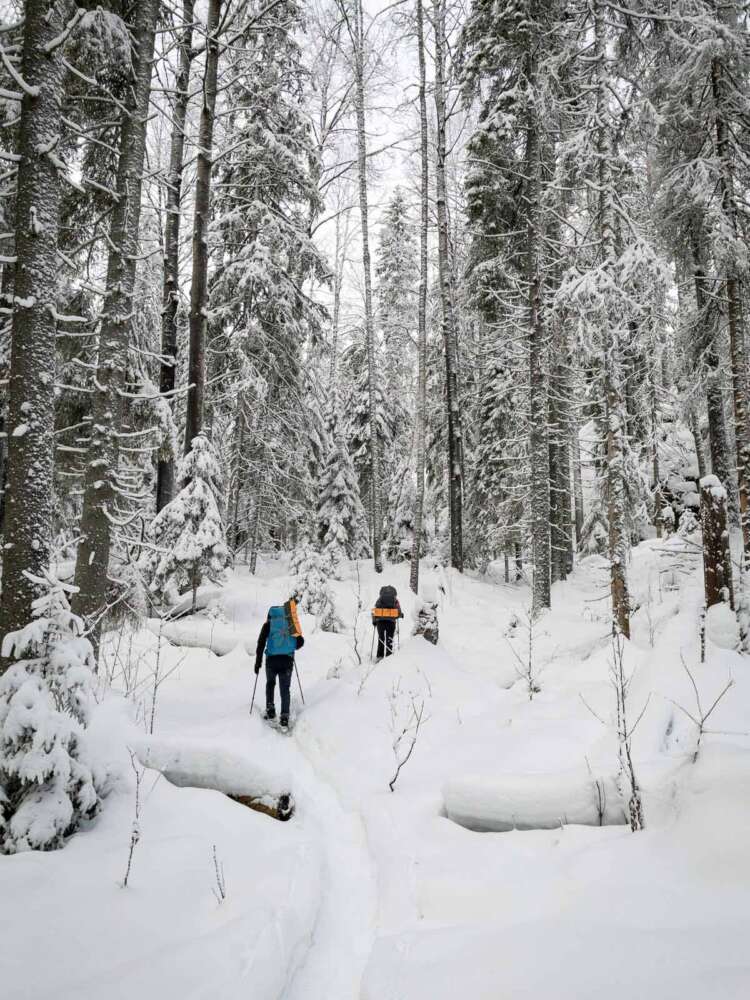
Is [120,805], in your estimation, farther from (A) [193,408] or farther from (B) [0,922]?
(A) [193,408]

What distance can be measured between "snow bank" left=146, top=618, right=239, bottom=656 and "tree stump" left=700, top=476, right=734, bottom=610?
7813 millimetres

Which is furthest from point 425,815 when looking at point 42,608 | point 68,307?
point 68,307

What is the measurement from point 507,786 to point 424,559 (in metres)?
16.8

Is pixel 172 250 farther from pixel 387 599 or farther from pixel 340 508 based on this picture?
pixel 340 508

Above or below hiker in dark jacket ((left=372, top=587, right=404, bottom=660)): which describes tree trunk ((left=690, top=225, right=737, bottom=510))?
above

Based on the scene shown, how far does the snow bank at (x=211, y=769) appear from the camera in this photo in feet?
15.1

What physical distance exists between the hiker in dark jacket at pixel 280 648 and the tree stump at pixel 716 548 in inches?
216

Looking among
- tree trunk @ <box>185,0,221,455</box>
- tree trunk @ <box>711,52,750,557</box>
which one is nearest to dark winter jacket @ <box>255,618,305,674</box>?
tree trunk @ <box>185,0,221,455</box>

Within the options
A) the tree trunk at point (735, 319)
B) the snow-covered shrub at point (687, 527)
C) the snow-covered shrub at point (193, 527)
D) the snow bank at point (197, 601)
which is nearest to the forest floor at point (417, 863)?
the snow-covered shrub at point (193, 527)

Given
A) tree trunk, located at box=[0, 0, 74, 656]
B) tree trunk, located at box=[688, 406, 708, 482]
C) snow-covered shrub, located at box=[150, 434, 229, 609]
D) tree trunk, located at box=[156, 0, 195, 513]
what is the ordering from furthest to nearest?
tree trunk, located at box=[688, 406, 708, 482] → tree trunk, located at box=[156, 0, 195, 513] → snow-covered shrub, located at box=[150, 434, 229, 609] → tree trunk, located at box=[0, 0, 74, 656]

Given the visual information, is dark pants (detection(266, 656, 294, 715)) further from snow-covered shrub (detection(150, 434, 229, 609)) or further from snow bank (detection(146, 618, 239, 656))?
snow-covered shrub (detection(150, 434, 229, 609))

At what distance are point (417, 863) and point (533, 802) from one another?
97 centimetres

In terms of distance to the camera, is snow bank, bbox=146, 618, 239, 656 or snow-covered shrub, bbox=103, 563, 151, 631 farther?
snow bank, bbox=146, 618, 239, 656

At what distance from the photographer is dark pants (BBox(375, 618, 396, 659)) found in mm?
9500
